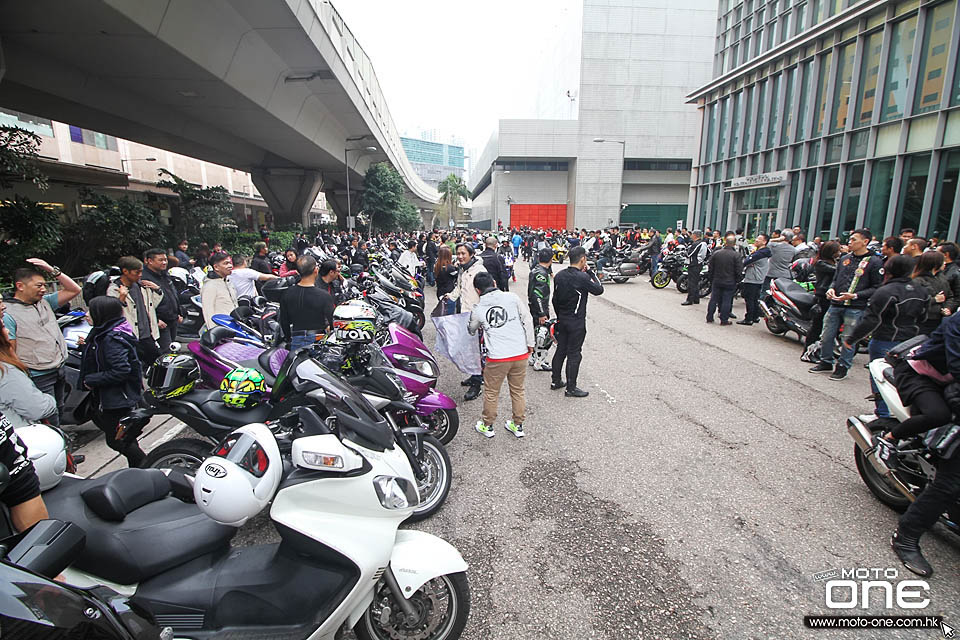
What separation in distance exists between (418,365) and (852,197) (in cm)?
1942

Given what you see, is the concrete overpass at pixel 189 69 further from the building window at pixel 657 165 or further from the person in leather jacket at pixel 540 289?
the building window at pixel 657 165

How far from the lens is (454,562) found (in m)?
2.18

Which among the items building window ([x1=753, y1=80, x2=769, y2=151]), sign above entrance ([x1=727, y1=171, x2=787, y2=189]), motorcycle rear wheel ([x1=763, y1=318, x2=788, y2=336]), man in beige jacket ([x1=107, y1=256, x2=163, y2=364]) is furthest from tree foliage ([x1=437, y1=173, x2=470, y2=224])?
man in beige jacket ([x1=107, y1=256, x2=163, y2=364])

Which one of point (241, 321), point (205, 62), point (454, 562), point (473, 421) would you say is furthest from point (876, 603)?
point (205, 62)

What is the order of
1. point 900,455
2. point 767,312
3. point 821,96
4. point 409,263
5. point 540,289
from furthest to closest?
point 821,96 < point 409,263 < point 767,312 < point 540,289 < point 900,455

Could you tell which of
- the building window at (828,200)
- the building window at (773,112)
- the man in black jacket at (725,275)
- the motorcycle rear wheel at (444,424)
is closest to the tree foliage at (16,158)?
the motorcycle rear wheel at (444,424)

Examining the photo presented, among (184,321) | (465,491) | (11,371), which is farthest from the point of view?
(184,321)

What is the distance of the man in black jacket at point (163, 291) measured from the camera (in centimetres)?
567

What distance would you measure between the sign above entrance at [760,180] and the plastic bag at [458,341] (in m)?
20.7

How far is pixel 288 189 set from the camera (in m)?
30.4

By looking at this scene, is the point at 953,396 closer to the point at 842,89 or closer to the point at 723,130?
the point at 842,89

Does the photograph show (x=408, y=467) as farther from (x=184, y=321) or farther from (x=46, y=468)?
(x=184, y=321)

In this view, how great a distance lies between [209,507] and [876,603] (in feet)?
11.7

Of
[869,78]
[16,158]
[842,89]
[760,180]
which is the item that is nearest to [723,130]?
[760,180]
